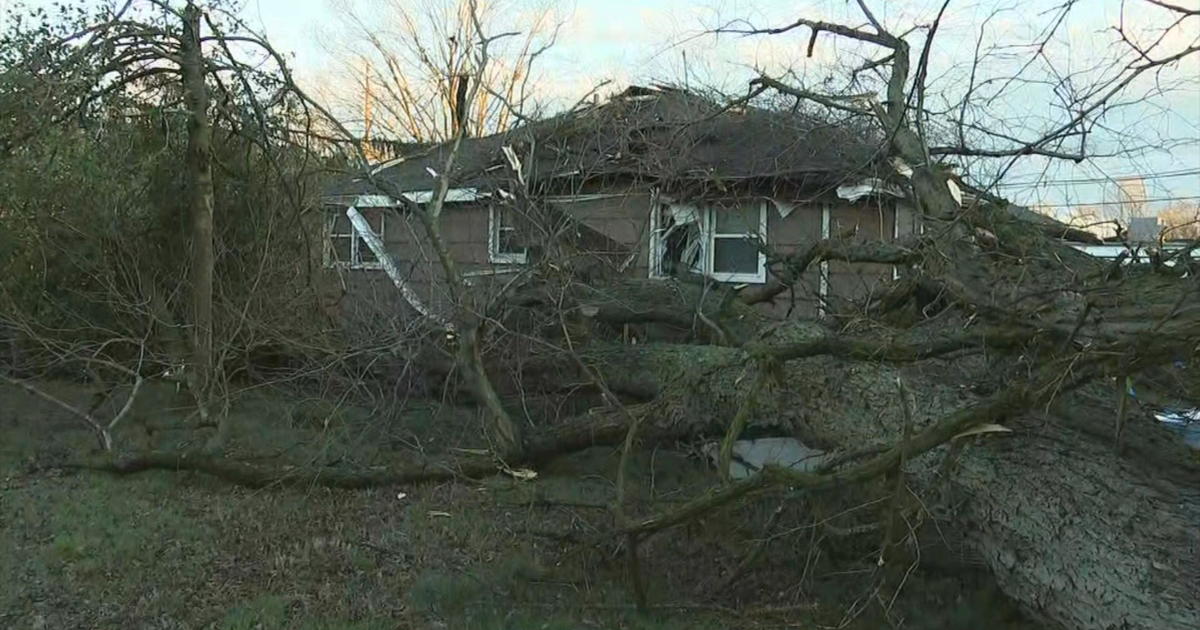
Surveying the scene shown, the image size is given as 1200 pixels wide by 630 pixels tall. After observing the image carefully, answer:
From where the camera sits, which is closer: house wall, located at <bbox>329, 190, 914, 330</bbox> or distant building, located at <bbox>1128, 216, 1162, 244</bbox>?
distant building, located at <bbox>1128, 216, 1162, 244</bbox>

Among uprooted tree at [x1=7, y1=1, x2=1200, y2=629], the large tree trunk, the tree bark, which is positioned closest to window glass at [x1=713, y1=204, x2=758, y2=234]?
uprooted tree at [x1=7, y1=1, x2=1200, y2=629]

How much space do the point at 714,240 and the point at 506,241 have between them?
10.0 ft

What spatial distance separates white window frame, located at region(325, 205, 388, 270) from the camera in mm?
11227

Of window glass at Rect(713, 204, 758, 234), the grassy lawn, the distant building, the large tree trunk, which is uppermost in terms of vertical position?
window glass at Rect(713, 204, 758, 234)

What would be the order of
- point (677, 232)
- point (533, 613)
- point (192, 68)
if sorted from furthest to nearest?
1. point (677, 232)
2. point (192, 68)
3. point (533, 613)

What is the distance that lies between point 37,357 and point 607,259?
5.75 meters

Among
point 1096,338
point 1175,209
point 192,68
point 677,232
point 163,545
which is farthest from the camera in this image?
point 677,232

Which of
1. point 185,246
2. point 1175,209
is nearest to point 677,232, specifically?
point 185,246

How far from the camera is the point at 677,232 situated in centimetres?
1311

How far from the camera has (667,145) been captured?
1048 cm

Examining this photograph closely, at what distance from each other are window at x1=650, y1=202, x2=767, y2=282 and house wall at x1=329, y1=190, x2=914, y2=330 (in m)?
0.22

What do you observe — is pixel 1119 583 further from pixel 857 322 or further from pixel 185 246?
pixel 185 246

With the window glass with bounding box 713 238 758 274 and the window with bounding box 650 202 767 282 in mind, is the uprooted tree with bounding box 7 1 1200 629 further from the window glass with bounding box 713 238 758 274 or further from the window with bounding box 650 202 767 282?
the window glass with bounding box 713 238 758 274

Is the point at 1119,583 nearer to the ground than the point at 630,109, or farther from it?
nearer to the ground
